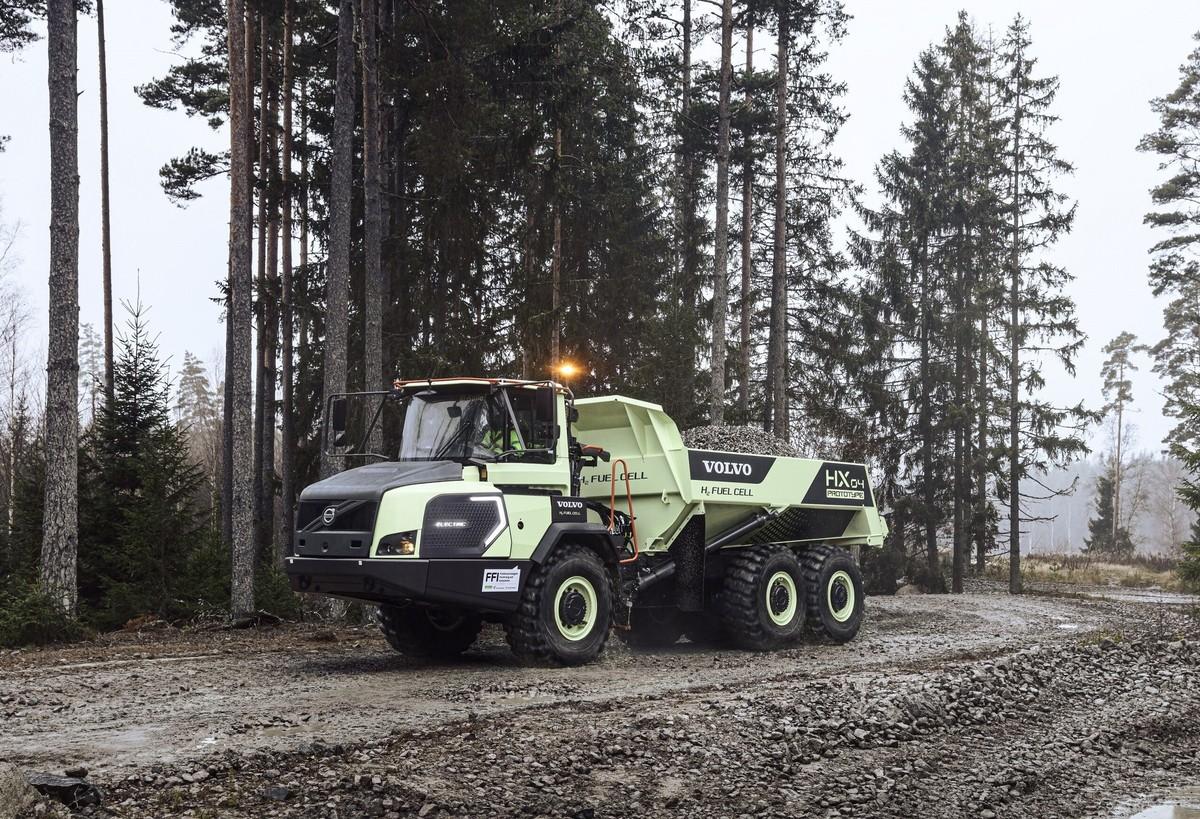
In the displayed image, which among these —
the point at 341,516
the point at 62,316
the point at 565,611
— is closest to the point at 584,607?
the point at 565,611

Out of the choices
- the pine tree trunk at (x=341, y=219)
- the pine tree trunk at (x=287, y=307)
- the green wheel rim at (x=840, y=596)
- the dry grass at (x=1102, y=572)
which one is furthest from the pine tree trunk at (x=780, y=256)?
the dry grass at (x=1102, y=572)

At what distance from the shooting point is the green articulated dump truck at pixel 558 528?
9.70m

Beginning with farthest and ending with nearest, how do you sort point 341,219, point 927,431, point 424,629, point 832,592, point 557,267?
point 927,431, point 557,267, point 341,219, point 832,592, point 424,629

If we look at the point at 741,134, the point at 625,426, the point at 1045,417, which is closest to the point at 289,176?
the point at 741,134

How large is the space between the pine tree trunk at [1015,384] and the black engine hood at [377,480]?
25619 millimetres

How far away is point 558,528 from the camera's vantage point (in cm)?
1056

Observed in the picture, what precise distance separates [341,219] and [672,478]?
691 cm

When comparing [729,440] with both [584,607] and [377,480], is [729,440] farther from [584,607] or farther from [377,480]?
[377,480]

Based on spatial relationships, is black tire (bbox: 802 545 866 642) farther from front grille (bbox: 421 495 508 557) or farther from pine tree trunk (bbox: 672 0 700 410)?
pine tree trunk (bbox: 672 0 700 410)

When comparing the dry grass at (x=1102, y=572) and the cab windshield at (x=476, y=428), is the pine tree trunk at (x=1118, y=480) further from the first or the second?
the cab windshield at (x=476, y=428)

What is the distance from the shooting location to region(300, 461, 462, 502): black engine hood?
964 cm

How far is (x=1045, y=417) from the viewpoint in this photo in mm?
32469

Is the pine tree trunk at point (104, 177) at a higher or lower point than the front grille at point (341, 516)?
higher

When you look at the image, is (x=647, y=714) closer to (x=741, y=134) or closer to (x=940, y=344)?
(x=741, y=134)
